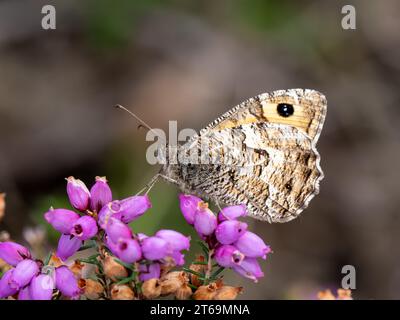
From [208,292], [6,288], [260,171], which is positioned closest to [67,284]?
[6,288]

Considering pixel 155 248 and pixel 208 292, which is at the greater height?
pixel 155 248

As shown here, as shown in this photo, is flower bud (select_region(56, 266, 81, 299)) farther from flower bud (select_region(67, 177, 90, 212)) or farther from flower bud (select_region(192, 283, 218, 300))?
flower bud (select_region(192, 283, 218, 300))

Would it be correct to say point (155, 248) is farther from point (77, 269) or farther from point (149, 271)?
point (77, 269)

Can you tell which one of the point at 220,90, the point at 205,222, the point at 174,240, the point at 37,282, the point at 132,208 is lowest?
the point at 37,282

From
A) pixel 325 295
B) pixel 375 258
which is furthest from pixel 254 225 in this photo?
pixel 325 295

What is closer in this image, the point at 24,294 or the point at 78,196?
the point at 24,294
